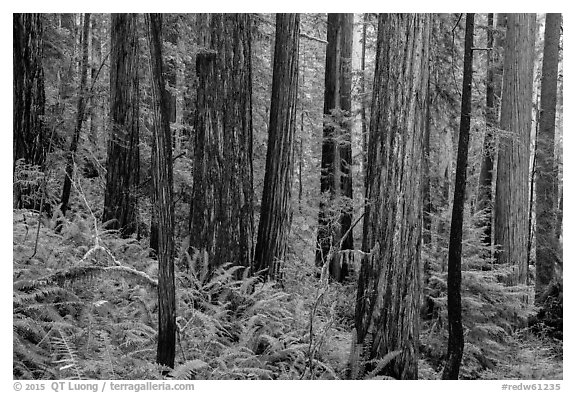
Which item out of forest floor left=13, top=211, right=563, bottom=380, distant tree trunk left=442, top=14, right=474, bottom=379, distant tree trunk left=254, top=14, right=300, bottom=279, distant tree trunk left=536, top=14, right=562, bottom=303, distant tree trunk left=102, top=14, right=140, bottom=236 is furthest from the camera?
distant tree trunk left=536, top=14, right=562, bottom=303

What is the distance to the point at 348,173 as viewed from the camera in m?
11.6

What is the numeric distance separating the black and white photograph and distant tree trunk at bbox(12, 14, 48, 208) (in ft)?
0.06

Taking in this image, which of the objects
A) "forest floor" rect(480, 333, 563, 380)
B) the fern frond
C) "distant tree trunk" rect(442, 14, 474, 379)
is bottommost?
"forest floor" rect(480, 333, 563, 380)

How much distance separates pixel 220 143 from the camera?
6391 millimetres

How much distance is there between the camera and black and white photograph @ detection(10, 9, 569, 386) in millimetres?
4551

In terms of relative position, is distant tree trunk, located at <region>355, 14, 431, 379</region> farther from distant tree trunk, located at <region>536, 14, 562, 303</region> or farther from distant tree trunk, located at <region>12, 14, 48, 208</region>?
distant tree trunk, located at <region>536, 14, 562, 303</region>

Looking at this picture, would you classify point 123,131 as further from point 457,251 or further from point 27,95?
point 457,251

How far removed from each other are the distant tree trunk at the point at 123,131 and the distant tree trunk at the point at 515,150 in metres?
6.35

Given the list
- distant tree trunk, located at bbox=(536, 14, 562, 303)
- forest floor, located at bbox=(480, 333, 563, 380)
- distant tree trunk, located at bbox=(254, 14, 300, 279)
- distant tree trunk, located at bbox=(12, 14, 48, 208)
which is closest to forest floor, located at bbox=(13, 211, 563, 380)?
forest floor, located at bbox=(480, 333, 563, 380)

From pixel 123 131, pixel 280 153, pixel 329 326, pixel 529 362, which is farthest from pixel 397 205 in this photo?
pixel 123 131

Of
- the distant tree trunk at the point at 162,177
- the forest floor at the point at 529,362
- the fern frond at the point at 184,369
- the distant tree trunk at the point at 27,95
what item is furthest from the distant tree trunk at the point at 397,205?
the distant tree trunk at the point at 27,95

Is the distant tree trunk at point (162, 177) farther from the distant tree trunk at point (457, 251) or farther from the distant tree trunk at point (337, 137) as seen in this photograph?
the distant tree trunk at point (337, 137)

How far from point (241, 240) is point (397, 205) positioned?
2.32 meters
